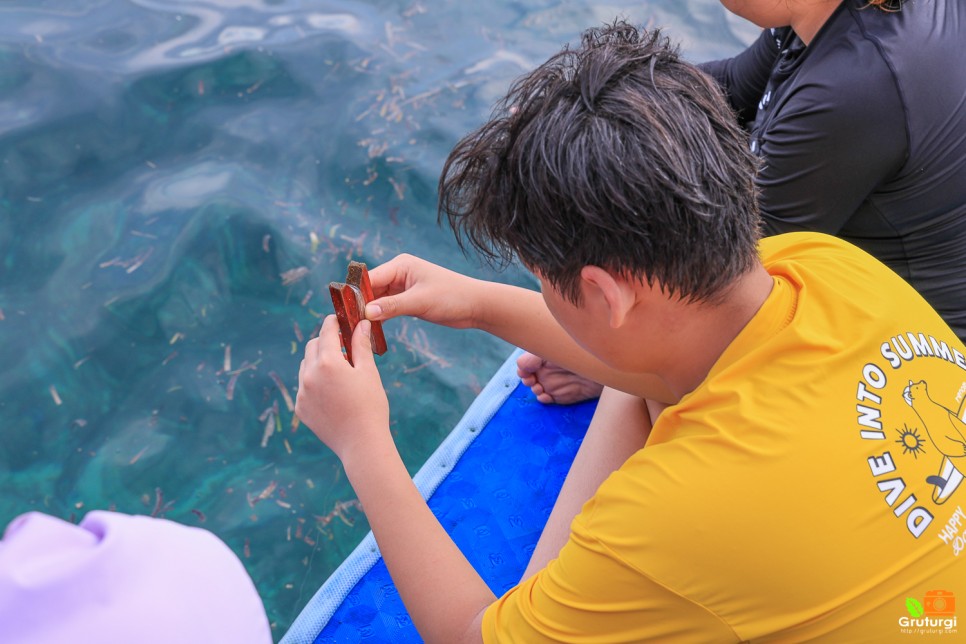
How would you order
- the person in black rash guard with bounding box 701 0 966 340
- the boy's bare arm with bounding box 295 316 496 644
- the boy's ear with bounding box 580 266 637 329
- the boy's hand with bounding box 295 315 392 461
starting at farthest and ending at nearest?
the person in black rash guard with bounding box 701 0 966 340, the boy's hand with bounding box 295 315 392 461, the boy's bare arm with bounding box 295 316 496 644, the boy's ear with bounding box 580 266 637 329

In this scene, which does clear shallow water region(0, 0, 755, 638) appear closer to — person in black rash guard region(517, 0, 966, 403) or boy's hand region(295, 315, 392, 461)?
boy's hand region(295, 315, 392, 461)

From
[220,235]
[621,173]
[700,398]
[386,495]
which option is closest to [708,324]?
[700,398]

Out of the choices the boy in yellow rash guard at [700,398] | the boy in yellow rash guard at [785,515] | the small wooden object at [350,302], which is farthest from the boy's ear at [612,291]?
the small wooden object at [350,302]

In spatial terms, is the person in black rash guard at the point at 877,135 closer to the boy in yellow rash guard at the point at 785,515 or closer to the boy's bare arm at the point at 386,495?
the boy in yellow rash guard at the point at 785,515

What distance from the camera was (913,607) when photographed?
116 cm

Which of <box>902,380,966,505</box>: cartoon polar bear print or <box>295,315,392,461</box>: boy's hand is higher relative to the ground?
<box>902,380,966,505</box>: cartoon polar bear print

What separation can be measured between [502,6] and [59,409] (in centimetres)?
229

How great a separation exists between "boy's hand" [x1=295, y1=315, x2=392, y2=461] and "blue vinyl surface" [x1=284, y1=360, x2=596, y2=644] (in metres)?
0.54

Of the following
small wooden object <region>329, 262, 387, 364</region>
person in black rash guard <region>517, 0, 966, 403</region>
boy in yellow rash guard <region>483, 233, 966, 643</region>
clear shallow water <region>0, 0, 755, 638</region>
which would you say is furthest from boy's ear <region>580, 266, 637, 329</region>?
clear shallow water <region>0, 0, 755, 638</region>

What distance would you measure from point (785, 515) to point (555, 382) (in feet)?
3.94

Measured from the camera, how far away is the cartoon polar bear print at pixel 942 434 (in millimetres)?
1195

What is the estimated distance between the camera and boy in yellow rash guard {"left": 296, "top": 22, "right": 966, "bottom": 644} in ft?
3.76

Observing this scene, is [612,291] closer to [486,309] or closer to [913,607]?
[913,607]

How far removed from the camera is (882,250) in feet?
6.45
